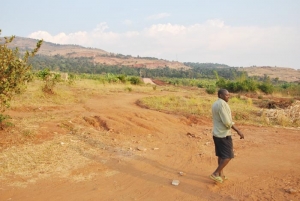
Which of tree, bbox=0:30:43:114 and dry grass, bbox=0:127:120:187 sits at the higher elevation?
tree, bbox=0:30:43:114

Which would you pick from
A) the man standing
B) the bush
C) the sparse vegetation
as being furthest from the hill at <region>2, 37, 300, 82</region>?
the man standing

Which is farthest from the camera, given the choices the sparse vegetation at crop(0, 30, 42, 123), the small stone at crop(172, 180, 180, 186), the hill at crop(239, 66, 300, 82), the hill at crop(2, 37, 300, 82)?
the hill at crop(2, 37, 300, 82)

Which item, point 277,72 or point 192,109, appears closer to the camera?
point 192,109

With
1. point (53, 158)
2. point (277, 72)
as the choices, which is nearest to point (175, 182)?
point (53, 158)

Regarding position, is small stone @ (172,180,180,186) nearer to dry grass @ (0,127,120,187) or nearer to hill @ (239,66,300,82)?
dry grass @ (0,127,120,187)

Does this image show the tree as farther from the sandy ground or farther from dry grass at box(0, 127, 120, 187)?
dry grass at box(0, 127, 120, 187)

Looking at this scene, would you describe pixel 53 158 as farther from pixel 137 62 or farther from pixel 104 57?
pixel 104 57

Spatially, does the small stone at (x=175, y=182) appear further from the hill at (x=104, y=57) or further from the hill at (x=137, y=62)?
the hill at (x=104, y=57)

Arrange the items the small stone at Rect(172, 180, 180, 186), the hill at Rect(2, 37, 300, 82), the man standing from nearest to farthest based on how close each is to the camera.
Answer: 1. the man standing
2. the small stone at Rect(172, 180, 180, 186)
3. the hill at Rect(2, 37, 300, 82)

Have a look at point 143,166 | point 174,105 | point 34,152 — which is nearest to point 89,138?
point 34,152

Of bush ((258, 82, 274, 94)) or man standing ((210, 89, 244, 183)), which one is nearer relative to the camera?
man standing ((210, 89, 244, 183))

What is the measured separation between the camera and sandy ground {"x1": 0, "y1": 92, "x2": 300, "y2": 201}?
4.44m

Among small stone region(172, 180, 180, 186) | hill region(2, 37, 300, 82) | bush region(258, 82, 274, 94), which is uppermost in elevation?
hill region(2, 37, 300, 82)

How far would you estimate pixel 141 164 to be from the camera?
579cm
